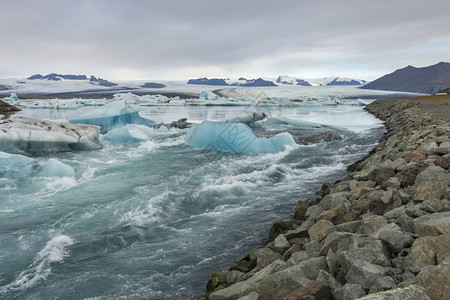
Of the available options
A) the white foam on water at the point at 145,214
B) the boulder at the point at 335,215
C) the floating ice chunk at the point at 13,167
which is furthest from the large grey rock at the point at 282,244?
the floating ice chunk at the point at 13,167

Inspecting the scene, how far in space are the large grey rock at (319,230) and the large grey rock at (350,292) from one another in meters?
1.70

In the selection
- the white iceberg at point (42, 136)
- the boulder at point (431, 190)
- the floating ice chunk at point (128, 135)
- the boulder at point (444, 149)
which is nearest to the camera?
the boulder at point (431, 190)

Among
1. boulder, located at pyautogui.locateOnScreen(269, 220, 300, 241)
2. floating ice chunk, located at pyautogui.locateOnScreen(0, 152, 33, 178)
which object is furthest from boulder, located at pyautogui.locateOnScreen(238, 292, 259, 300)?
floating ice chunk, located at pyautogui.locateOnScreen(0, 152, 33, 178)

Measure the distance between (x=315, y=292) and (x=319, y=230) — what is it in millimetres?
1935

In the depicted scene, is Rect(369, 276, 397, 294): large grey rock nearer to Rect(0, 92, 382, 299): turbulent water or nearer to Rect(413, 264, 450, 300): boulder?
Rect(413, 264, 450, 300): boulder

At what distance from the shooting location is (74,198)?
25.0 feet

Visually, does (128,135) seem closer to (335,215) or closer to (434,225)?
(335,215)

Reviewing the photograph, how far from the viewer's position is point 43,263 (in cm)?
479

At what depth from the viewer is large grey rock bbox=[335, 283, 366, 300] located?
2.41 m

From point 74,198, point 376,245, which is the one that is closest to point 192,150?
point 74,198

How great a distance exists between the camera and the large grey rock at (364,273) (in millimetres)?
2490

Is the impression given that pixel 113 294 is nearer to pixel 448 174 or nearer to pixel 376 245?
pixel 376 245

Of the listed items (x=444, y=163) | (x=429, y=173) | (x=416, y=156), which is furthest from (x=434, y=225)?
(x=416, y=156)

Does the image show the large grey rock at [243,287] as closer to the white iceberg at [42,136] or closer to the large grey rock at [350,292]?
the large grey rock at [350,292]
